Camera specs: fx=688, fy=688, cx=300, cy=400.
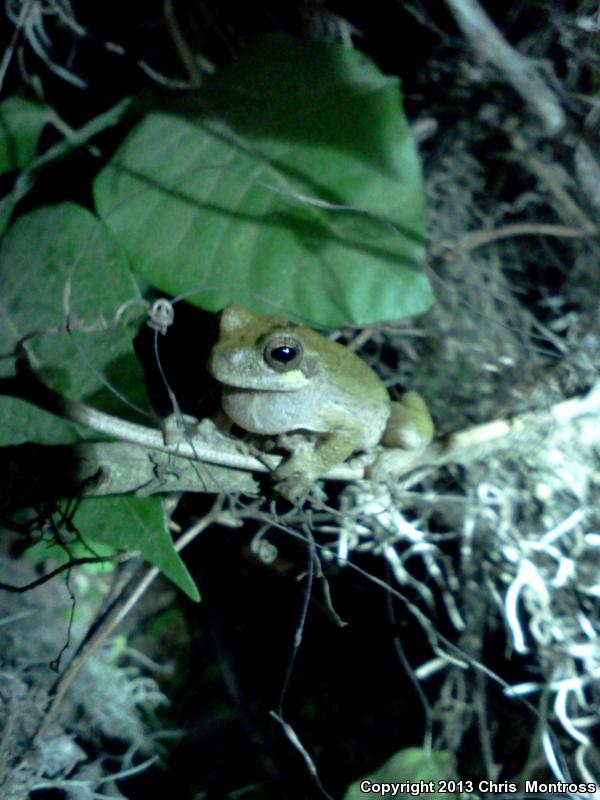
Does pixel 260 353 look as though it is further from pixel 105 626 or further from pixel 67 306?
pixel 105 626

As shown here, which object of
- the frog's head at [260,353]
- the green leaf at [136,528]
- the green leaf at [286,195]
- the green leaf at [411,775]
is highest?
the green leaf at [286,195]

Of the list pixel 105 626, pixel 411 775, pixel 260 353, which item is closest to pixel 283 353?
pixel 260 353

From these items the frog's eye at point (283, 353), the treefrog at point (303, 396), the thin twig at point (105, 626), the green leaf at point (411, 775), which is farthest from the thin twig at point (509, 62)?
the green leaf at point (411, 775)

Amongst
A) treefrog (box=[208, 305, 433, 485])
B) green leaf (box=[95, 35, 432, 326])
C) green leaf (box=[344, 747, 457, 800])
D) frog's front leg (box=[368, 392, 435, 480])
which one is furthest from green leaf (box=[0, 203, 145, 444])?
green leaf (box=[344, 747, 457, 800])

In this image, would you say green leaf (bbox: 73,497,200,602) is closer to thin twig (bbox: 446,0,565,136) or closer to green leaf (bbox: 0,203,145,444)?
green leaf (bbox: 0,203,145,444)

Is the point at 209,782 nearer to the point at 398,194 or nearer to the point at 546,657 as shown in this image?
the point at 546,657

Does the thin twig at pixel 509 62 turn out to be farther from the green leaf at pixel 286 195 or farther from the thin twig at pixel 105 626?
the thin twig at pixel 105 626

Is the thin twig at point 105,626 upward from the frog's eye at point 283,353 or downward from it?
downward
